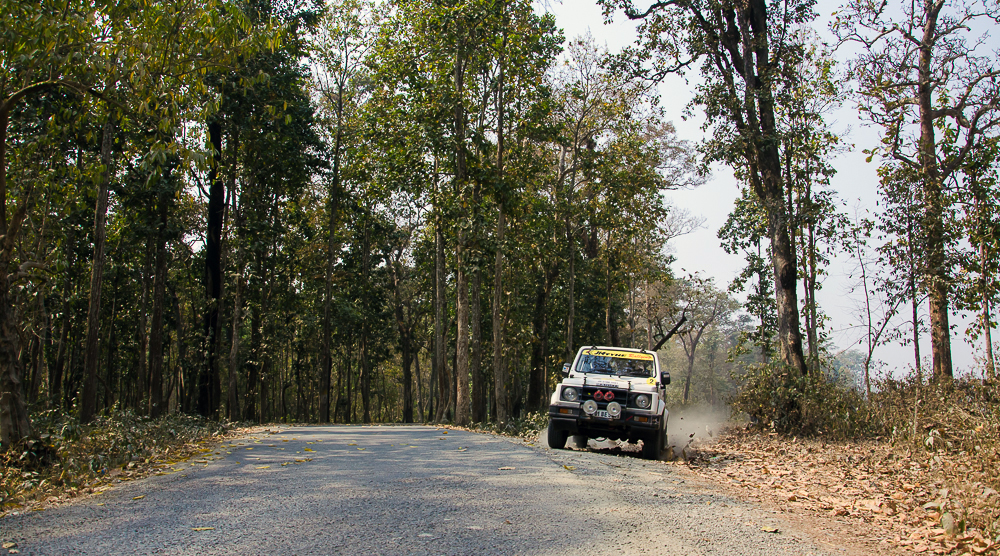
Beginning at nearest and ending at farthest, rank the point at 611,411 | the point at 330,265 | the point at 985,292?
1. the point at 611,411
2. the point at 985,292
3. the point at 330,265

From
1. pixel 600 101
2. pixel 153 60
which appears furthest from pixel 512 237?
pixel 153 60

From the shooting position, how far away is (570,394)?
11242 mm

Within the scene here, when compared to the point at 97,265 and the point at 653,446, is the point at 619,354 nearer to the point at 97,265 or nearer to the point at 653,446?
the point at 653,446

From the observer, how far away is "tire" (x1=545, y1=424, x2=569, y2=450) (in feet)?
37.3

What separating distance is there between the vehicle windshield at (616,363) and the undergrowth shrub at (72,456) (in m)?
7.07

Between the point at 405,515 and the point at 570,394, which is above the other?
the point at 570,394

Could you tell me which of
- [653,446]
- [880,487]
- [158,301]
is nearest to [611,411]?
[653,446]

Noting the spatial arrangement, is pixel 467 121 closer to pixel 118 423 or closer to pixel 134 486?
pixel 118 423

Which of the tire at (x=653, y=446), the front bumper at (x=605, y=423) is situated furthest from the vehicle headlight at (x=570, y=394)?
the tire at (x=653, y=446)

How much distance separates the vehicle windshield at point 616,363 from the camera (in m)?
12.5

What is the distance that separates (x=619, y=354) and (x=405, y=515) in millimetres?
8041

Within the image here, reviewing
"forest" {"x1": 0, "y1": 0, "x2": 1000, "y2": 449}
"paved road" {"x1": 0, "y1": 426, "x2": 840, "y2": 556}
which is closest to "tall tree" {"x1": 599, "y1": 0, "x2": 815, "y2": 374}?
"forest" {"x1": 0, "y1": 0, "x2": 1000, "y2": 449}

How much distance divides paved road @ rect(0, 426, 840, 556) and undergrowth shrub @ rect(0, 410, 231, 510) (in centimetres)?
72

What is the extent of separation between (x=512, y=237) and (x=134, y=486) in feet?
75.7
